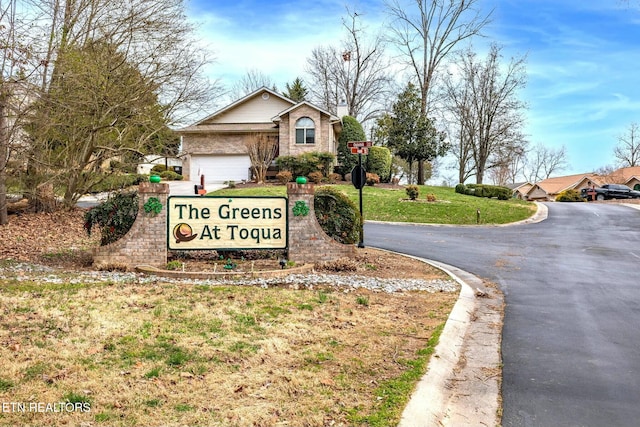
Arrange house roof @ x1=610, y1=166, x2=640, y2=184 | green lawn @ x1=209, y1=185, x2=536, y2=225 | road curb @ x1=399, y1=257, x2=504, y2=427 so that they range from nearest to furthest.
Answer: road curb @ x1=399, y1=257, x2=504, y2=427
green lawn @ x1=209, y1=185, x2=536, y2=225
house roof @ x1=610, y1=166, x2=640, y2=184

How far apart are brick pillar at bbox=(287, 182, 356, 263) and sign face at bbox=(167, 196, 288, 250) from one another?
0.64 ft

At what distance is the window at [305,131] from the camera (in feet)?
113

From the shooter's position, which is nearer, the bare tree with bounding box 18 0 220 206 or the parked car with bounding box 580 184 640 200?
the bare tree with bounding box 18 0 220 206

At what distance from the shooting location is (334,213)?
36.0ft

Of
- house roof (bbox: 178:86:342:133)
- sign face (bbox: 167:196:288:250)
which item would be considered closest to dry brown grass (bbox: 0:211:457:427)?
sign face (bbox: 167:196:288:250)

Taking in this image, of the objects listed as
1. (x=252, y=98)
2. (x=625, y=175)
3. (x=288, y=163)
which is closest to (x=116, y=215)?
(x=288, y=163)

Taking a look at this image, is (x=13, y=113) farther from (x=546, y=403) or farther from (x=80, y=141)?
(x=546, y=403)

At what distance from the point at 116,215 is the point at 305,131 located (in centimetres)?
2501

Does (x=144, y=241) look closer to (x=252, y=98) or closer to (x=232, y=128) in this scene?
(x=232, y=128)

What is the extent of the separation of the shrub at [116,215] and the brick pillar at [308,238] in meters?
3.14

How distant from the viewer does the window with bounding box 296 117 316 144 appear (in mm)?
34375

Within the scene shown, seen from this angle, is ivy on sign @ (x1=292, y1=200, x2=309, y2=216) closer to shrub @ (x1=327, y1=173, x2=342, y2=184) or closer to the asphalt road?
the asphalt road

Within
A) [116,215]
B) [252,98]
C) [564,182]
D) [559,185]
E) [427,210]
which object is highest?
[252,98]

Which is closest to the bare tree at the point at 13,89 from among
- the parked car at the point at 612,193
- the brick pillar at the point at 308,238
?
the brick pillar at the point at 308,238
